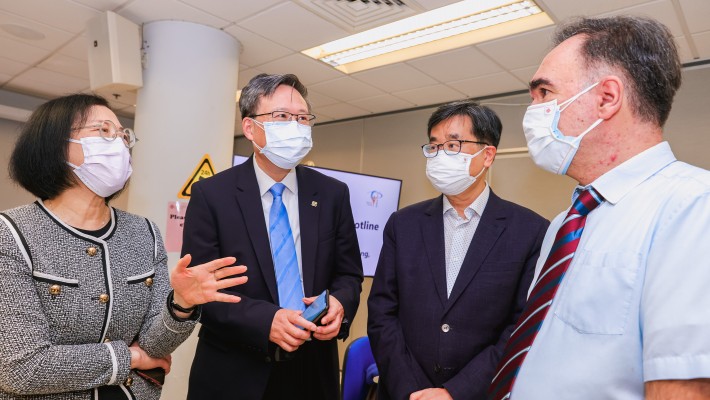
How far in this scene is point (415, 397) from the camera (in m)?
1.46

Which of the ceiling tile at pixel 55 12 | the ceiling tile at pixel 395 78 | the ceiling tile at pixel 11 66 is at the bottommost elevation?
the ceiling tile at pixel 395 78

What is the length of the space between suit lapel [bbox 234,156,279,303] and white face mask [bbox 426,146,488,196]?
75 centimetres

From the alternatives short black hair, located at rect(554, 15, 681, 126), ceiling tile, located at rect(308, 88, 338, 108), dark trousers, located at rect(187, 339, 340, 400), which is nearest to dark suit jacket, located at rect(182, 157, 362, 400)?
dark trousers, located at rect(187, 339, 340, 400)

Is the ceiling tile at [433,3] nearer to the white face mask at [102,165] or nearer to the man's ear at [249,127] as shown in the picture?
the man's ear at [249,127]

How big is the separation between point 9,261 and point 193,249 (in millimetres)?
506

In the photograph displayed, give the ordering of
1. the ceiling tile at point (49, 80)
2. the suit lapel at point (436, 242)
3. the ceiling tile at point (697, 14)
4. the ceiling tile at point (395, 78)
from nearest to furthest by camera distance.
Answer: the suit lapel at point (436, 242) < the ceiling tile at point (697, 14) < the ceiling tile at point (395, 78) < the ceiling tile at point (49, 80)

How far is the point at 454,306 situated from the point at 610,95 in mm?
889

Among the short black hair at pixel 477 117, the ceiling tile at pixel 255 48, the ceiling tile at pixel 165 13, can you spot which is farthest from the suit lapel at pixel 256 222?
the ceiling tile at pixel 255 48

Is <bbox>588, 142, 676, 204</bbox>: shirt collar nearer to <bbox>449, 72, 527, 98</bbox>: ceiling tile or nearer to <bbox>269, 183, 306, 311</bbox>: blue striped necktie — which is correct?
<bbox>269, 183, 306, 311</bbox>: blue striped necktie

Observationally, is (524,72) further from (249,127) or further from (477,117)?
(249,127)

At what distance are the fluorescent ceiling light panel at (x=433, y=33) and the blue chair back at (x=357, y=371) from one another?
230 cm

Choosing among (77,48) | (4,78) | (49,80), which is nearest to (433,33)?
(77,48)

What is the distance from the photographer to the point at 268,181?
1700 mm

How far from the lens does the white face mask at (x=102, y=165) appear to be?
1.40 metres
